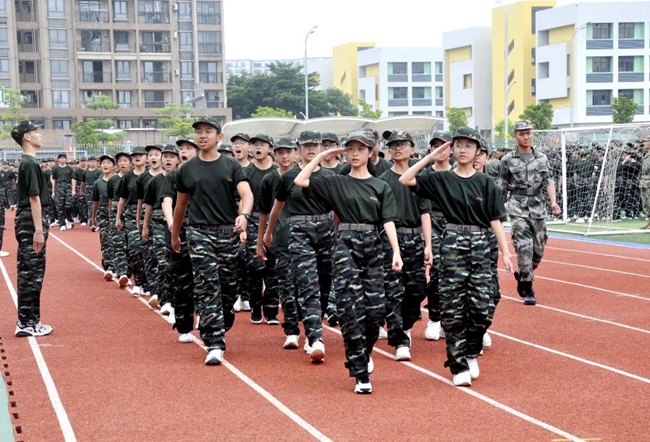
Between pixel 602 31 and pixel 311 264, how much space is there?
69.1 metres

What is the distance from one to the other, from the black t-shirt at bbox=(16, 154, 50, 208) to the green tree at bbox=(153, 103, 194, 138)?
4878cm

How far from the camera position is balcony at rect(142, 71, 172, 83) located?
80225mm

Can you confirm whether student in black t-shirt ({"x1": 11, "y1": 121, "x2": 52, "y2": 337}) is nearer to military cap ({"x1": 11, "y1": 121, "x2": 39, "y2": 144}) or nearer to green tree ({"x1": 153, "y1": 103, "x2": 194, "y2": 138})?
military cap ({"x1": 11, "y1": 121, "x2": 39, "y2": 144})

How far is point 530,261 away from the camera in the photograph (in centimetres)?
1300

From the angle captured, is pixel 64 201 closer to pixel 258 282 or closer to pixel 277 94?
pixel 258 282

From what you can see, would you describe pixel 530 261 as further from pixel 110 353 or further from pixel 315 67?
pixel 315 67

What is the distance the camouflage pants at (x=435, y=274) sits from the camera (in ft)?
34.1

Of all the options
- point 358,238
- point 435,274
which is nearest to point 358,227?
point 358,238

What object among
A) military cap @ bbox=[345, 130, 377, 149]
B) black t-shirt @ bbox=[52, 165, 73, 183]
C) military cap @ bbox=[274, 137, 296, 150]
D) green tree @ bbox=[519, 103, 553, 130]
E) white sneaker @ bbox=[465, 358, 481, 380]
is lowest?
white sneaker @ bbox=[465, 358, 481, 380]

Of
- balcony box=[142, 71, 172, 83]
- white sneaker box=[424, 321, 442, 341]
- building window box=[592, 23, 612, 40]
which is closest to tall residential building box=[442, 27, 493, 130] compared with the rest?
building window box=[592, 23, 612, 40]

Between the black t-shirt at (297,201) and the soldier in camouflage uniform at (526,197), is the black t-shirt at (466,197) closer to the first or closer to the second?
the black t-shirt at (297,201)

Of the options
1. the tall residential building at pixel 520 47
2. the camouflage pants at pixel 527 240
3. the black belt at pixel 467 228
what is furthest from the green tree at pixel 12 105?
the black belt at pixel 467 228

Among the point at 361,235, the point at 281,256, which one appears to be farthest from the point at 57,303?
the point at 361,235

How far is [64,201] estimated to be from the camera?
102 ft
